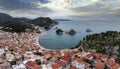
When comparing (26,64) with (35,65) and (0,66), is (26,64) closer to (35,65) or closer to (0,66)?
(35,65)

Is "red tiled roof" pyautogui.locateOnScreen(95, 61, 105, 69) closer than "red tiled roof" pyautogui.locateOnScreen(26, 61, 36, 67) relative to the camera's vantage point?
Yes

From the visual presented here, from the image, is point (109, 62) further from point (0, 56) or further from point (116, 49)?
point (0, 56)

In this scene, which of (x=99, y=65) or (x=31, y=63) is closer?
(x=99, y=65)

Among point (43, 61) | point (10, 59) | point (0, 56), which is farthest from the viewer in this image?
point (0, 56)

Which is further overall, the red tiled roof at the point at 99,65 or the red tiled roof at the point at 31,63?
the red tiled roof at the point at 31,63

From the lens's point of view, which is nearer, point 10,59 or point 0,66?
point 0,66

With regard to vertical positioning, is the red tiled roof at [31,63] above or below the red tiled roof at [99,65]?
above

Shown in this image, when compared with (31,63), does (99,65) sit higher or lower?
lower

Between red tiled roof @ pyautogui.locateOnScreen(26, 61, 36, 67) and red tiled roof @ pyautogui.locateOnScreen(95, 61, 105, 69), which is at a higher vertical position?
red tiled roof @ pyautogui.locateOnScreen(26, 61, 36, 67)

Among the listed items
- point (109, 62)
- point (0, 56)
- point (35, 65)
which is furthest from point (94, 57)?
point (0, 56)

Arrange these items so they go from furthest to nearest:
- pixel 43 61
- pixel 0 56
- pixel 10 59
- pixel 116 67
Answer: pixel 0 56
pixel 10 59
pixel 43 61
pixel 116 67
